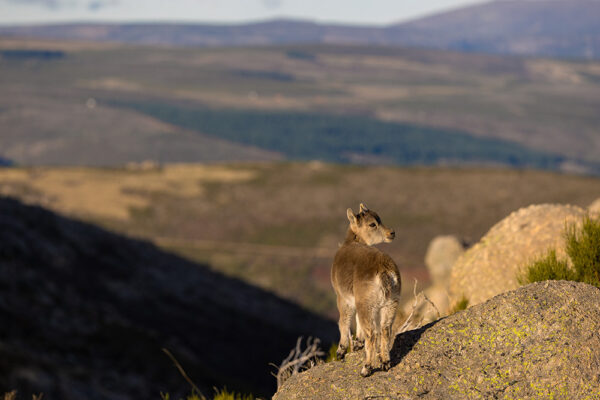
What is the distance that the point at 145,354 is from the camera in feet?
141

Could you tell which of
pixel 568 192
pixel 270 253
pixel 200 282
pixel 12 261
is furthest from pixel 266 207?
pixel 12 261

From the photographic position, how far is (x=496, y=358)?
28.2 ft

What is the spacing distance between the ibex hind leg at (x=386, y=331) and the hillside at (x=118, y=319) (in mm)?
21881

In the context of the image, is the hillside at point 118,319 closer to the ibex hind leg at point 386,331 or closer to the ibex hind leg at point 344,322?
the ibex hind leg at point 344,322

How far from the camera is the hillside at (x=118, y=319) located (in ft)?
124

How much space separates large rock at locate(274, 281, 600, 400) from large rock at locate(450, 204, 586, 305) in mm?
6391

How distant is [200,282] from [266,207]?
98314 mm

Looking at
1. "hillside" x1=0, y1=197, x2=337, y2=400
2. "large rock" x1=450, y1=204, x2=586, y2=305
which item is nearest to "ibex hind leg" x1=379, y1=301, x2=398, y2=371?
"large rock" x1=450, y1=204, x2=586, y2=305

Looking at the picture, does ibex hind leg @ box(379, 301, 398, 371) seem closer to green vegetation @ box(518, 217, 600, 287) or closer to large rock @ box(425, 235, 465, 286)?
green vegetation @ box(518, 217, 600, 287)

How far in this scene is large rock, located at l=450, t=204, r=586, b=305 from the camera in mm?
15703

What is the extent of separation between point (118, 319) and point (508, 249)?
135 ft

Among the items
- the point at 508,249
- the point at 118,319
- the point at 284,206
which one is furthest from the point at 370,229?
the point at 284,206

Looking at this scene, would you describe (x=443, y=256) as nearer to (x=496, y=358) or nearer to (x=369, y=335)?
(x=496, y=358)

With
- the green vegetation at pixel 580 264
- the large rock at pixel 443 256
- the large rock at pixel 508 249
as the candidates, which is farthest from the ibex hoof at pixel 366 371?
the large rock at pixel 443 256
